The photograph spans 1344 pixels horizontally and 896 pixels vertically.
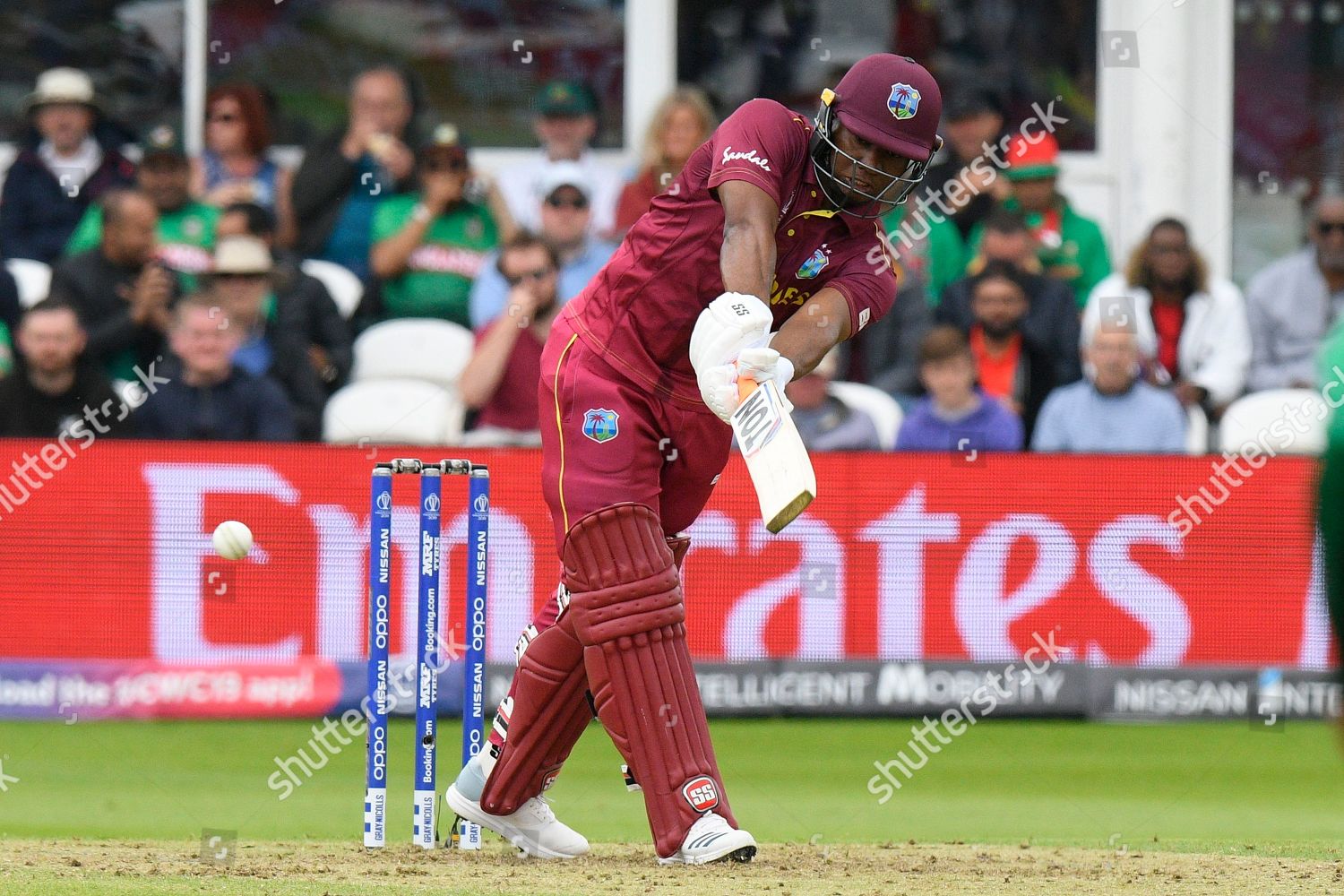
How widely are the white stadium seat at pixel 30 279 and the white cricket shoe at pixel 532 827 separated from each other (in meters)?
5.17

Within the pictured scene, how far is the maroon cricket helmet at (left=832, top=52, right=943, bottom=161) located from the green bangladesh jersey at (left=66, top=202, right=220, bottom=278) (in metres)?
5.78

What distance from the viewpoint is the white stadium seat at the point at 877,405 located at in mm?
10023

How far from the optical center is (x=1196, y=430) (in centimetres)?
1001

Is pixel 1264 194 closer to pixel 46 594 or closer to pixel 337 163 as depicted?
pixel 337 163

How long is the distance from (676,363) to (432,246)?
18.3ft

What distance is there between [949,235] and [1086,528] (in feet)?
6.78

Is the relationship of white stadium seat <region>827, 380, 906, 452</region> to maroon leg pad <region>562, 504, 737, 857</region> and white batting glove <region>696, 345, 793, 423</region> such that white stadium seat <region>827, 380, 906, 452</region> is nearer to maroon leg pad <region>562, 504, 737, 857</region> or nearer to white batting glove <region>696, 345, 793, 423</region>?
maroon leg pad <region>562, 504, 737, 857</region>

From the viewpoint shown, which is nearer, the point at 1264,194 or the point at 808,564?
the point at 808,564

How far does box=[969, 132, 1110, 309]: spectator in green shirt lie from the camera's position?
10742 mm

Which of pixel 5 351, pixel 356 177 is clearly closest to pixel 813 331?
pixel 5 351

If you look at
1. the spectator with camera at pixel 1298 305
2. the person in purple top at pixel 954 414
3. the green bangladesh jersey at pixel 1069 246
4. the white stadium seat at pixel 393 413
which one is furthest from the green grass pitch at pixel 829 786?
the green bangladesh jersey at pixel 1069 246

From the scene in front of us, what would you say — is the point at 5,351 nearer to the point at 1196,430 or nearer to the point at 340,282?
the point at 340,282

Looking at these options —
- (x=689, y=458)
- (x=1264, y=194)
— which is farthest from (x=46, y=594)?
(x=1264, y=194)

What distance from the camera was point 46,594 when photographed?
9.12 meters
